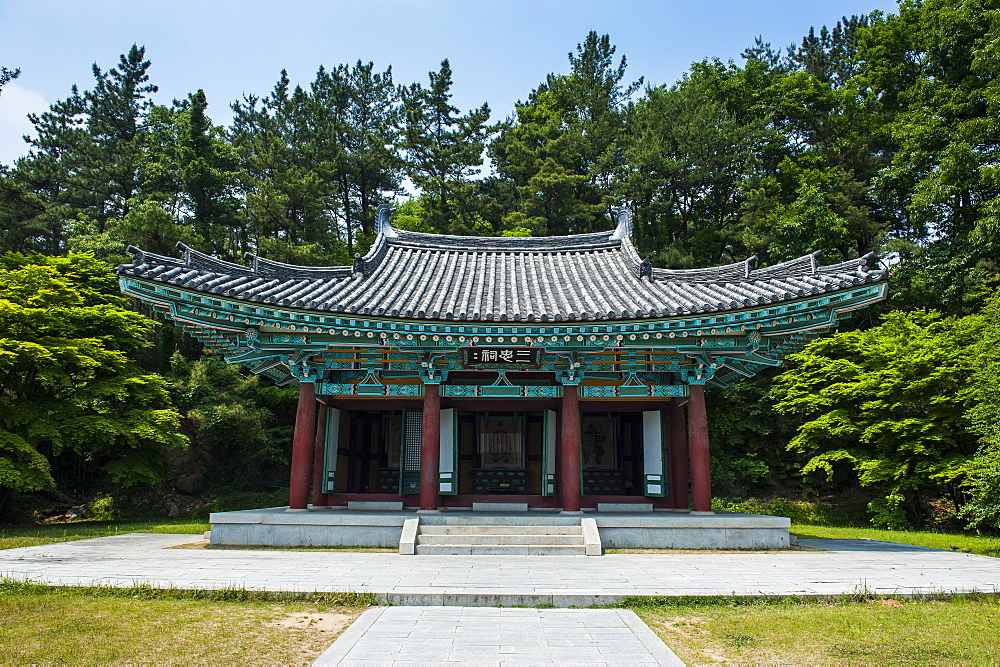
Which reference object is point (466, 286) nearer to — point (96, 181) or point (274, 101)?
point (96, 181)

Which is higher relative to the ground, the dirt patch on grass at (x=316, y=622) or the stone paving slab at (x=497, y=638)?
the stone paving slab at (x=497, y=638)

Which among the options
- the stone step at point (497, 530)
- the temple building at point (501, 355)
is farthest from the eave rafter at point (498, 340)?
the stone step at point (497, 530)

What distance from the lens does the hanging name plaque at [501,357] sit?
42.3ft

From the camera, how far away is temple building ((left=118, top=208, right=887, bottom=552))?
11383mm

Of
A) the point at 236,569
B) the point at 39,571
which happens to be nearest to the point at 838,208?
the point at 236,569

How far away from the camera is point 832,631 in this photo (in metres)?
5.80

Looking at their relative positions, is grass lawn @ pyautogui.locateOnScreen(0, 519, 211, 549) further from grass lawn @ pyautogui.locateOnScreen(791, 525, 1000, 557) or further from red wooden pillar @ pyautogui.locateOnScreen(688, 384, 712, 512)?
grass lawn @ pyautogui.locateOnScreen(791, 525, 1000, 557)

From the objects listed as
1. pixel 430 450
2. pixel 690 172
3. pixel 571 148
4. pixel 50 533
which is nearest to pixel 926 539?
pixel 430 450

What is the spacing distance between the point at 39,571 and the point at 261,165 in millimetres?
31024

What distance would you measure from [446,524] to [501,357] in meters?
3.59

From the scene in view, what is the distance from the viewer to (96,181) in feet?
112

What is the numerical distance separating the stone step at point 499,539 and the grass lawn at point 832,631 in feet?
14.2

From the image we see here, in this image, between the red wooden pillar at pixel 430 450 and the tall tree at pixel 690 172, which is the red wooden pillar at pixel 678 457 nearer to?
the red wooden pillar at pixel 430 450

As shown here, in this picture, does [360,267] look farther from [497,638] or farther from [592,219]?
[592,219]
